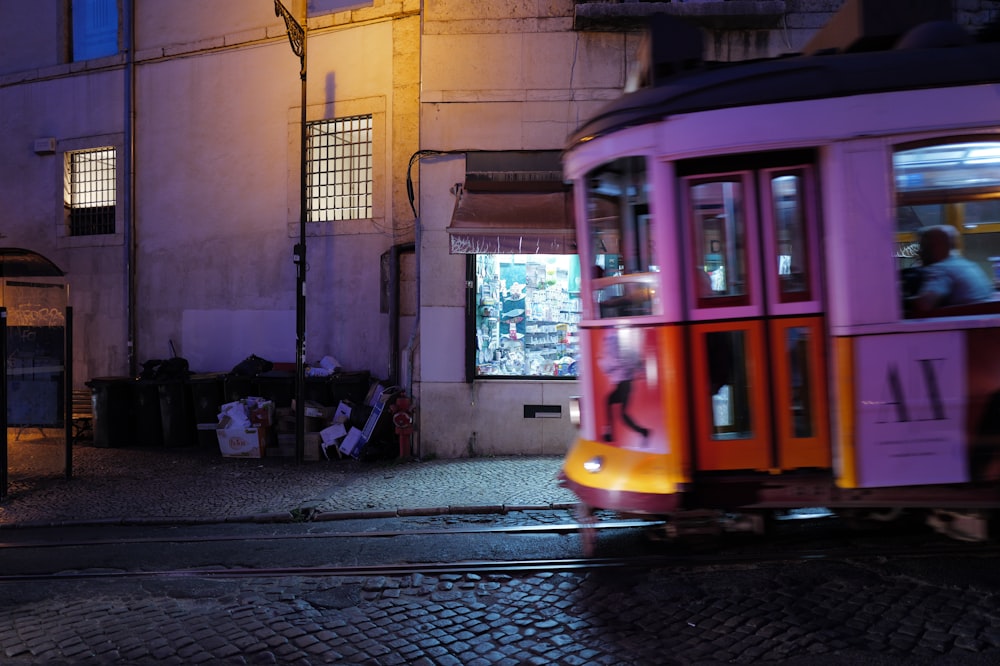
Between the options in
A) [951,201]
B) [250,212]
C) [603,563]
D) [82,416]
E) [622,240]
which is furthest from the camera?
[82,416]

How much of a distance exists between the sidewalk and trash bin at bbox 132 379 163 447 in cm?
71

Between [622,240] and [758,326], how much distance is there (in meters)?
1.11

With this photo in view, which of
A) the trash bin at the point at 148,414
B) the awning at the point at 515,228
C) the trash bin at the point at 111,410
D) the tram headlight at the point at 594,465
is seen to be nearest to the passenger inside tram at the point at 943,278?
the tram headlight at the point at 594,465

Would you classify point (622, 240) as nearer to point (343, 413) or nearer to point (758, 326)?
point (758, 326)

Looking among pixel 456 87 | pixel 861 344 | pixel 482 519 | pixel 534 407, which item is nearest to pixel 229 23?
pixel 456 87

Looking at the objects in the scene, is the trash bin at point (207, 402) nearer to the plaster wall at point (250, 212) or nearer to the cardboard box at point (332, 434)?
the plaster wall at point (250, 212)

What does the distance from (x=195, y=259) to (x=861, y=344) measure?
1095 centimetres

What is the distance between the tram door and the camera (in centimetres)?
452

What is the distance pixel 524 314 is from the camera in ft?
30.9

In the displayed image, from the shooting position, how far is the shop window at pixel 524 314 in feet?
30.8

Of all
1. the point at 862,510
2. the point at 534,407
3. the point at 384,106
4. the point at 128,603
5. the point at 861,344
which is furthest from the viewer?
the point at 384,106

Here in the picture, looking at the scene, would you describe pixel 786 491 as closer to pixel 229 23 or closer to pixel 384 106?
pixel 384 106

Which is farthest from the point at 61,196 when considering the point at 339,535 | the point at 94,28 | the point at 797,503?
the point at 797,503

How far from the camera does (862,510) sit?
506cm
